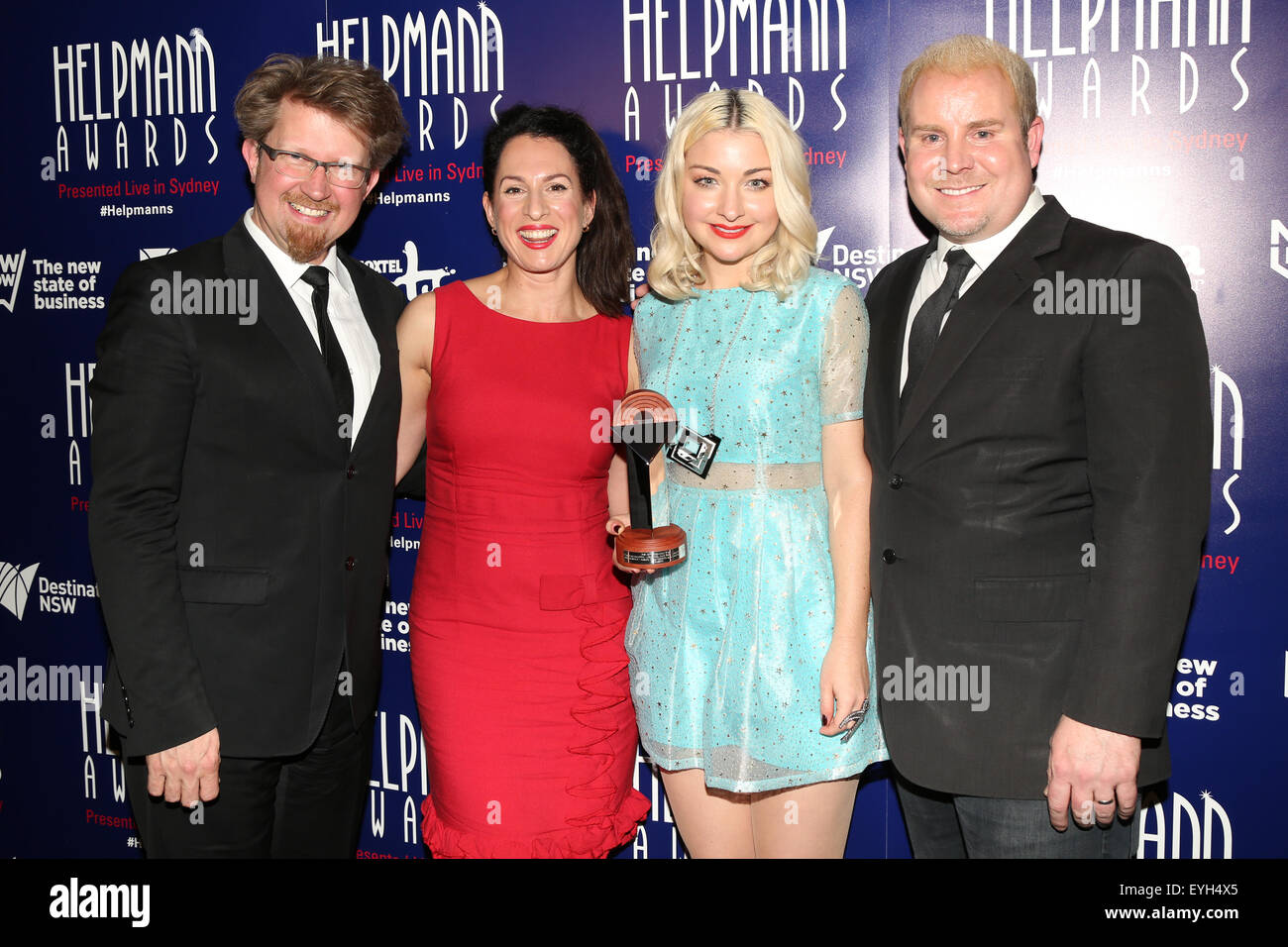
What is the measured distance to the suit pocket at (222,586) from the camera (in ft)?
8.27

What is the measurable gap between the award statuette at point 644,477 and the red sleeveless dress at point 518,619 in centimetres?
38

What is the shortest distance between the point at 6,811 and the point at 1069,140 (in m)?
4.59

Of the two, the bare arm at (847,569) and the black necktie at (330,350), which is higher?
the black necktie at (330,350)

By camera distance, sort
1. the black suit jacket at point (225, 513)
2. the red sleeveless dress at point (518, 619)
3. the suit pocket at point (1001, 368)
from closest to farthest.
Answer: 1. the suit pocket at point (1001, 368)
2. the black suit jacket at point (225, 513)
3. the red sleeveless dress at point (518, 619)

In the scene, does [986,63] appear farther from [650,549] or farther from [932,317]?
[650,549]

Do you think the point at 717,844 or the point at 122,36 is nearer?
the point at 717,844

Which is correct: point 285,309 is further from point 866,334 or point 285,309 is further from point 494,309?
point 866,334

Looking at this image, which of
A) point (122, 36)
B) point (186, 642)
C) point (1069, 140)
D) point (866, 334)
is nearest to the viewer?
point (186, 642)

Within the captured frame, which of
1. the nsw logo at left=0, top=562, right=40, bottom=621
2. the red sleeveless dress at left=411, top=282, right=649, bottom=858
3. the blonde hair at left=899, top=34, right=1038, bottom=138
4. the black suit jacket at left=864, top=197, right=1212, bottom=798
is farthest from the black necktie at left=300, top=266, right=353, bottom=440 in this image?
the nsw logo at left=0, top=562, right=40, bottom=621

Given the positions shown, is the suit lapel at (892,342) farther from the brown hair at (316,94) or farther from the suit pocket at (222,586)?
the suit pocket at (222,586)

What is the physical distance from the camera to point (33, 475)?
13.4 feet

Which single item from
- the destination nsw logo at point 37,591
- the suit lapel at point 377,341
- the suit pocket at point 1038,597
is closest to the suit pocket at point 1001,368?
the suit pocket at point 1038,597
